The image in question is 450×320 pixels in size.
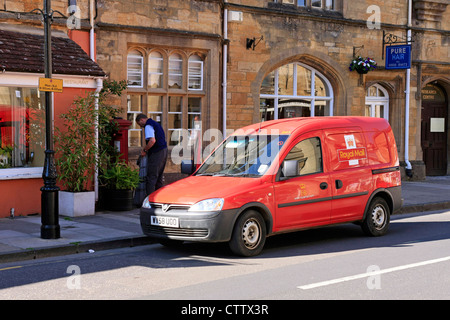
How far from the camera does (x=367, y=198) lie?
10.5m

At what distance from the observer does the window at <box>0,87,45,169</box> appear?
41.5 ft

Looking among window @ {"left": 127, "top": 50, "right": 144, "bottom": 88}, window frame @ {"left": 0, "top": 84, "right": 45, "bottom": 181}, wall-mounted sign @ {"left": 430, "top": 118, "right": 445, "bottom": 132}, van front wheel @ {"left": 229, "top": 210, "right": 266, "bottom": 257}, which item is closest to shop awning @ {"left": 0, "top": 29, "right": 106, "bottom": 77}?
window frame @ {"left": 0, "top": 84, "right": 45, "bottom": 181}

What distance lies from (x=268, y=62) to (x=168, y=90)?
11.1ft

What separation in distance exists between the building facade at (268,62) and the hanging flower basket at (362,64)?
170 mm

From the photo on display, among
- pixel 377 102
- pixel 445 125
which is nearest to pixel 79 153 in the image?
pixel 377 102

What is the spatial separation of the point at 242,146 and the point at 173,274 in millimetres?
2920

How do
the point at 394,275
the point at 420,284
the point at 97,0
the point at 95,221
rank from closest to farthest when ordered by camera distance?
the point at 420,284 < the point at 394,275 < the point at 95,221 < the point at 97,0

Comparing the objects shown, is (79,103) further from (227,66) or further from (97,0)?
(227,66)

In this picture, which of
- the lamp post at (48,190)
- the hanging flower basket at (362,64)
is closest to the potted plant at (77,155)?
the lamp post at (48,190)

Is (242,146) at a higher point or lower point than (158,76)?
lower

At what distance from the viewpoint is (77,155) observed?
1242cm

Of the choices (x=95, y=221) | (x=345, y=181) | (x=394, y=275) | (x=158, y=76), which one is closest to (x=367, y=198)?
(x=345, y=181)

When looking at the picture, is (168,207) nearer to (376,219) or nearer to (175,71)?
(376,219)
